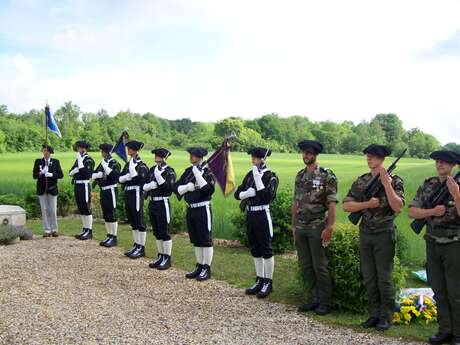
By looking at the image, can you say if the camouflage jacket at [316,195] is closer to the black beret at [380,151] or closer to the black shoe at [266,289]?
the black beret at [380,151]

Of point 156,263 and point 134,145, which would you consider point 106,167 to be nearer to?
point 134,145

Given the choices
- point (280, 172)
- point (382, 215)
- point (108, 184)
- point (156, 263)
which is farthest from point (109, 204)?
point (280, 172)

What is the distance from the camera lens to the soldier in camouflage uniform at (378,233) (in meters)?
5.77

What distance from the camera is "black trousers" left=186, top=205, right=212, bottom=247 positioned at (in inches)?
329

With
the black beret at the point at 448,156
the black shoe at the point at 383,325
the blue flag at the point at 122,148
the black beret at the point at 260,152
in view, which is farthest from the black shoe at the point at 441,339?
the blue flag at the point at 122,148

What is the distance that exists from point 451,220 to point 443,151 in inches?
26.1

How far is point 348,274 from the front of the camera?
21.5 feet

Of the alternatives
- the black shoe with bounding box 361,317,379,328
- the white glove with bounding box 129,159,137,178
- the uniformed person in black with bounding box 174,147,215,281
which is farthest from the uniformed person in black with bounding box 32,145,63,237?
the black shoe with bounding box 361,317,379,328

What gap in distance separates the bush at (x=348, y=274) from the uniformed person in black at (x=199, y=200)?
228 centimetres

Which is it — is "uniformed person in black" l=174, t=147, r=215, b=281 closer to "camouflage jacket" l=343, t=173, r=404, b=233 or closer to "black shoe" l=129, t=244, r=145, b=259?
"black shoe" l=129, t=244, r=145, b=259

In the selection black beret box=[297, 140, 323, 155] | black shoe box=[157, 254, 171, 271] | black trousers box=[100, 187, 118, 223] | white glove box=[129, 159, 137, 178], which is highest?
black beret box=[297, 140, 323, 155]

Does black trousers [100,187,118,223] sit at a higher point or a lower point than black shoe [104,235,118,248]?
higher

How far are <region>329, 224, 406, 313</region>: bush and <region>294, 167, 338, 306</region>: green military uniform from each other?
112 mm

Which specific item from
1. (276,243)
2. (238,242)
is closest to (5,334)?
(276,243)
